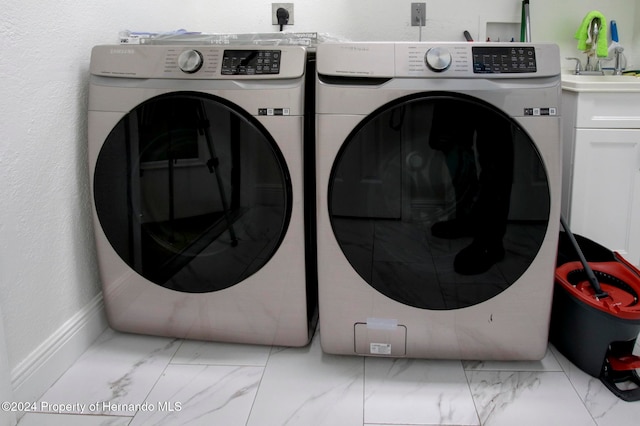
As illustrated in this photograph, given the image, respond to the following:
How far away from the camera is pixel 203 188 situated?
1.54 m

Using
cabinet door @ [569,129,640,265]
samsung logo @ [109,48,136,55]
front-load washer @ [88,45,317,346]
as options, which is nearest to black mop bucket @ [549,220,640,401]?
cabinet door @ [569,129,640,265]

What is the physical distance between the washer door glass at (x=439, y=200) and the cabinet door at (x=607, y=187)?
0.57 m

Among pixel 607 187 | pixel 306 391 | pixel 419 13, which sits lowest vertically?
pixel 306 391

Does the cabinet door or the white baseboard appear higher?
the cabinet door

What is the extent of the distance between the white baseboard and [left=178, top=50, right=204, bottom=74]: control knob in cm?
82

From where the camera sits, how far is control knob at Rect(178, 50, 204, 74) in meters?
1.48

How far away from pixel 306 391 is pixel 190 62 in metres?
0.98

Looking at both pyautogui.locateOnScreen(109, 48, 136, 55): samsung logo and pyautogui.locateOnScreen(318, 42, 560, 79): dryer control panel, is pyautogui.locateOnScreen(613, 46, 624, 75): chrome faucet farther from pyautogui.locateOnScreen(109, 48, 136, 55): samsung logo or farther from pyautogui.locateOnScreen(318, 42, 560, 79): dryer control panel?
pyautogui.locateOnScreen(109, 48, 136, 55): samsung logo

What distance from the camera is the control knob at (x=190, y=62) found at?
1.48m

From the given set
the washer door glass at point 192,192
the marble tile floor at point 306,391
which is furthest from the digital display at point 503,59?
the marble tile floor at point 306,391

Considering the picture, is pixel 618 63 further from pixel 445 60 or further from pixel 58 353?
pixel 58 353

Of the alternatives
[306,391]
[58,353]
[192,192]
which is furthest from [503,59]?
[58,353]

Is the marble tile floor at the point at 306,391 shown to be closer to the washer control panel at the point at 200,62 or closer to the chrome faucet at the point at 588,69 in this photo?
the washer control panel at the point at 200,62

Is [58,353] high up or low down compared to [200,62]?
down
